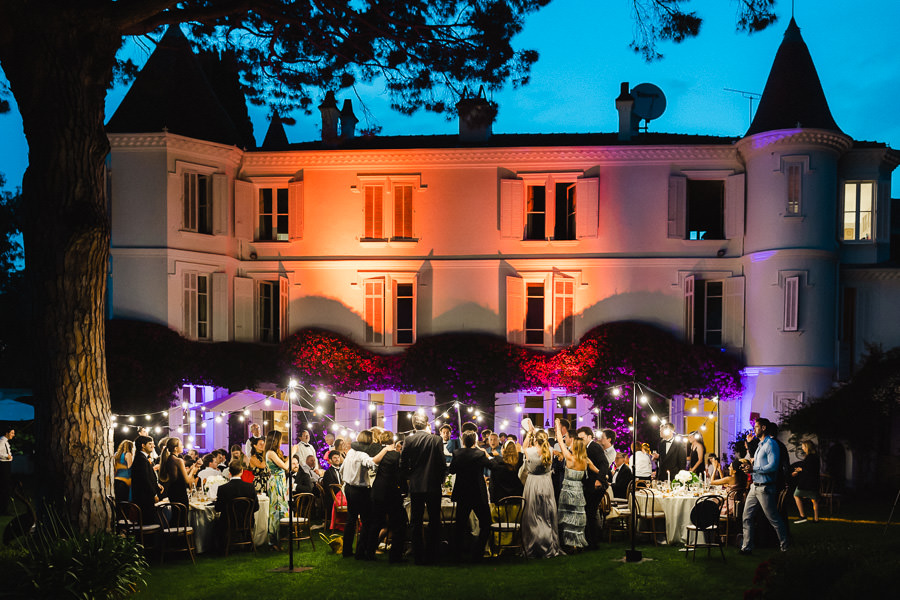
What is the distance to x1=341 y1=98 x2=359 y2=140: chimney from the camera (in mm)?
23672

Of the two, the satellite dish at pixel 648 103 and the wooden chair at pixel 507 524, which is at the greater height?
the satellite dish at pixel 648 103

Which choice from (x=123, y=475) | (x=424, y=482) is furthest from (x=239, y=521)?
(x=424, y=482)

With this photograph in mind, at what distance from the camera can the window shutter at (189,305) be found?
20.1m

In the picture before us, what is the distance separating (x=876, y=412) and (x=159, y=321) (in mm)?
16857

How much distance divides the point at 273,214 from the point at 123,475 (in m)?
10.7

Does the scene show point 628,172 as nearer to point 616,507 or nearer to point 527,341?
point 527,341

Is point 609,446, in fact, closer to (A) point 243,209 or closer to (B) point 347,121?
(A) point 243,209

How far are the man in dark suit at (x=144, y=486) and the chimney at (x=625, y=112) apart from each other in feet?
50.3

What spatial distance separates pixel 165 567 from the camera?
10281 mm

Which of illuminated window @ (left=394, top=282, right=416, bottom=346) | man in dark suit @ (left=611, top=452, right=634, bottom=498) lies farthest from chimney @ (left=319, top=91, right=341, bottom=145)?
man in dark suit @ (left=611, top=452, right=634, bottom=498)

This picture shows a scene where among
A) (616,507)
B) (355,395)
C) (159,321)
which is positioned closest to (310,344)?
(355,395)

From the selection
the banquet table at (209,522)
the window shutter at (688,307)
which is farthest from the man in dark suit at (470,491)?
the window shutter at (688,307)

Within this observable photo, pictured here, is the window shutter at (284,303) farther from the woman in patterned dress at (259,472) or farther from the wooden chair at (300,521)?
the wooden chair at (300,521)

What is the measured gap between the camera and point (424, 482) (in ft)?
34.0
